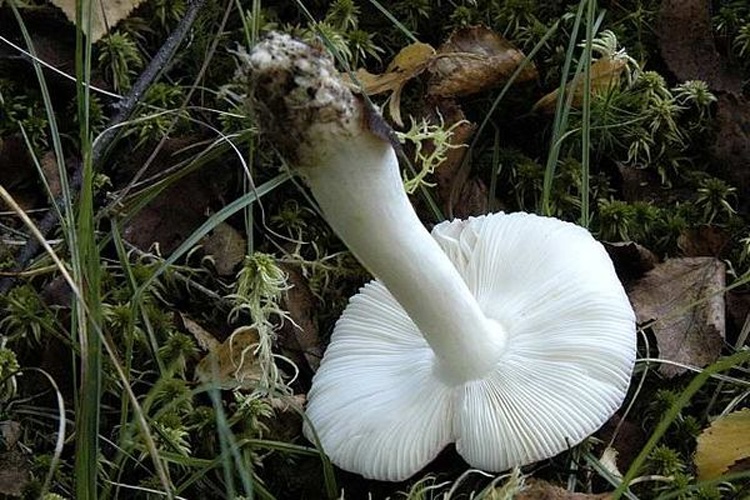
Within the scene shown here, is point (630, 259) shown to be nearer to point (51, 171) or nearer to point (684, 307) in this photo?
point (684, 307)

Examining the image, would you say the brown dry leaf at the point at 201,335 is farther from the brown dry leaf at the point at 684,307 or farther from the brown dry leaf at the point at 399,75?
the brown dry leaf at the point at 684,307

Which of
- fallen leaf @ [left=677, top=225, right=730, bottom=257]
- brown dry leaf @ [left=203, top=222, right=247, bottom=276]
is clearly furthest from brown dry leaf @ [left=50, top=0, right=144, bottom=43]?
fallen leaf @ [left=677, top=225, right=730, bottom=257]

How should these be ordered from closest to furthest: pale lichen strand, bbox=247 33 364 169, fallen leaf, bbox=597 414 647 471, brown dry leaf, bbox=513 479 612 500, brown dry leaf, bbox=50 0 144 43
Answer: pale lichen strand, bbox=247 33 364 169
brown dry leaf, bbox=513 479 612 500
fallen leaf, bbox=597 414 647 471
brown dry leaf, bbox=50 0 144 43

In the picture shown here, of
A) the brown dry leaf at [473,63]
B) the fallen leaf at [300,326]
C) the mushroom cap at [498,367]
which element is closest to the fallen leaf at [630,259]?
the mushroom cap at [498,367]

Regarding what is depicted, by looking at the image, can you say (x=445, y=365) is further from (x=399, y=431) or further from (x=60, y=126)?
(x=60, y=126)

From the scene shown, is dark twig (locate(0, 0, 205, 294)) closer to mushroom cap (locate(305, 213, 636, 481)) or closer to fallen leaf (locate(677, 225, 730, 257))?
mushroom cap (locate(305, 213, 636, 481))


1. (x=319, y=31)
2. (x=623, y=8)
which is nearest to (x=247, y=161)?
(x=319, y=31)
